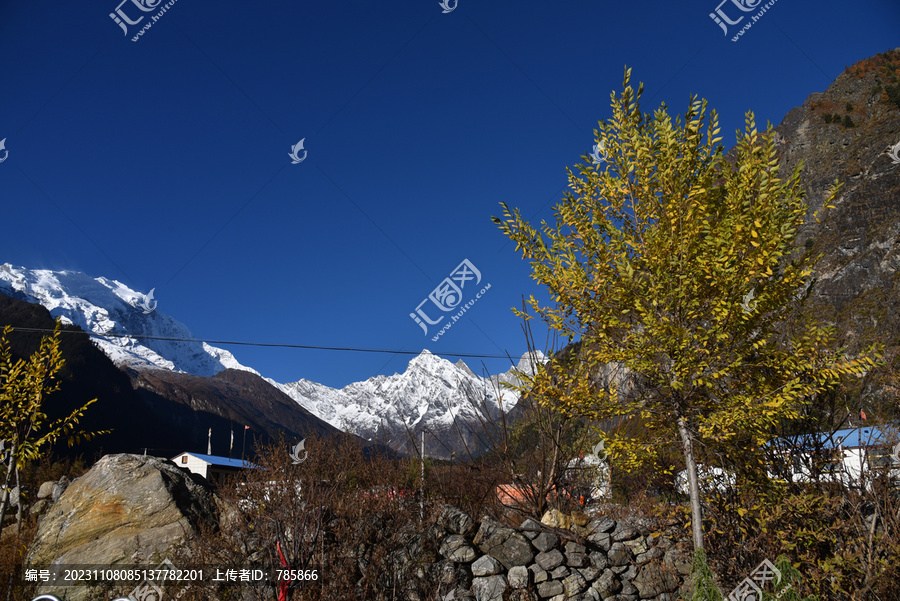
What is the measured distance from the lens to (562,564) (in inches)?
289

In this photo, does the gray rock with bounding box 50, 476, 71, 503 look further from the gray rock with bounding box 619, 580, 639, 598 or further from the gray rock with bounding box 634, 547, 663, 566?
the gray rock with bounding box 634, 547, 663, 566

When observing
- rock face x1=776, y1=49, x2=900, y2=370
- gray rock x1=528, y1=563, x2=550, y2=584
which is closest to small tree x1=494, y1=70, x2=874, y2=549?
gray rock x1=528, y1=563, x2=550, y2=584

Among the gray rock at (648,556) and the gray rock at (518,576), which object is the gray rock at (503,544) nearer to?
the gray rock at (518,576)

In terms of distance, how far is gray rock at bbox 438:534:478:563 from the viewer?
7605 mm

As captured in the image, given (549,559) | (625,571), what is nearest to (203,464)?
(549,559)

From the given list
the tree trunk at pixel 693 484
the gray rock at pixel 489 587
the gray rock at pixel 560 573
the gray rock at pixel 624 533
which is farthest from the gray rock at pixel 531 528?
the tree trunk at pixel 693 484

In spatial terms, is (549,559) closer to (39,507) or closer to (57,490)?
(57,490)

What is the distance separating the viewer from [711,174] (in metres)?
6.06

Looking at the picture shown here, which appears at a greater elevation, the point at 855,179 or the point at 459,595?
the point at 855,179

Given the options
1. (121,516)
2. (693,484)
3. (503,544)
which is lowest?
(503,544)

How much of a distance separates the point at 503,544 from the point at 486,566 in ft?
1.34

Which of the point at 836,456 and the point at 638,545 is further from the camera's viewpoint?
the point at 638,545

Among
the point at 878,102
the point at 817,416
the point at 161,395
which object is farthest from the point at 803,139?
the point at 161,395

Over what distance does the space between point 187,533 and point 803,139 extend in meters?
112
